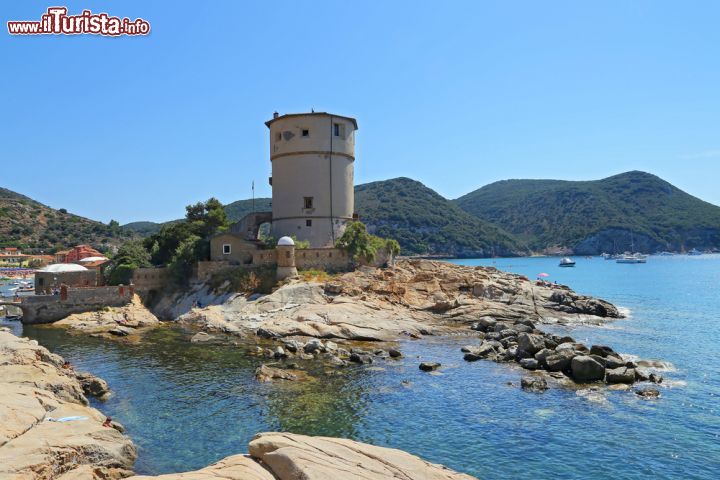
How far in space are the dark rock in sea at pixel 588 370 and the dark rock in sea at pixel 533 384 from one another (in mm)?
2064

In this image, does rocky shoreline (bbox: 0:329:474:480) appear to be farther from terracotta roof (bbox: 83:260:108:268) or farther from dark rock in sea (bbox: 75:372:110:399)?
terracotta roof (bbox: 83:260:108:268)

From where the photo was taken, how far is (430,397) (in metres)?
22.2

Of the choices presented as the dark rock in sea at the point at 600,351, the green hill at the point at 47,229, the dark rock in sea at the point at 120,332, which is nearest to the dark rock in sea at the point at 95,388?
the dark rock in sea at the point at 120,332

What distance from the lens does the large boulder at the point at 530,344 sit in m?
29.0

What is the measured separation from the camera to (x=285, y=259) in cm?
4584

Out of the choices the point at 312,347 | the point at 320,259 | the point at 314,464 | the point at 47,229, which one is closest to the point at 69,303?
the point at 320,259

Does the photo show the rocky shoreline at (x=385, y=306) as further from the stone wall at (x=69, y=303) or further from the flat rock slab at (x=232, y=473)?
the flat rock slab at (x=232, y=473)

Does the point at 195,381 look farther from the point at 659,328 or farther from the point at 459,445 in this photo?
the point at 659,328

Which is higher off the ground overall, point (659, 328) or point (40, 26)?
point (40, 26)

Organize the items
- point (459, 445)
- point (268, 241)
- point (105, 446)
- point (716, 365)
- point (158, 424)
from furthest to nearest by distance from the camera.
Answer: point (268, 241) → point (716, 365) → point (158, 424) → point (459, 445) → point (105, 446)

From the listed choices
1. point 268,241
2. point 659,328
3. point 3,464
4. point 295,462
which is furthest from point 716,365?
point 268,241

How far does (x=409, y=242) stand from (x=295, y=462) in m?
178

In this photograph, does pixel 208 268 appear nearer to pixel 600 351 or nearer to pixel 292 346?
pixel 292 346

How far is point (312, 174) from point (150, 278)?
1927 cm
